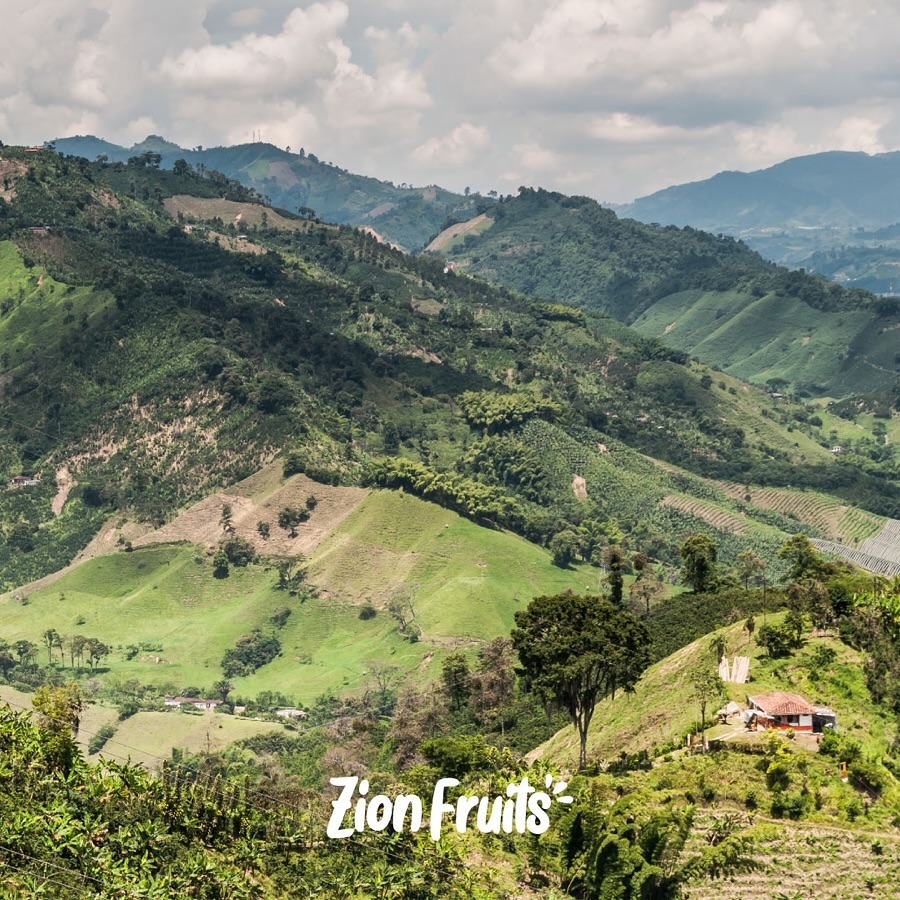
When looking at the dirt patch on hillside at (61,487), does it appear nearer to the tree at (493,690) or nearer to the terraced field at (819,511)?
the tree at (493,690)

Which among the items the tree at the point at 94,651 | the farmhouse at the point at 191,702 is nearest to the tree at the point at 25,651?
the tree at the point at 94,651

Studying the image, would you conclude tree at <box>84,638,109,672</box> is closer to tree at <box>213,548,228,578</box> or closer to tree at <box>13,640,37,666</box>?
tree at <box>13,640,37,666</box>

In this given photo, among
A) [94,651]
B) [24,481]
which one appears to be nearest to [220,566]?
[94,651]

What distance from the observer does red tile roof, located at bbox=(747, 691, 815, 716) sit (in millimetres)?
51500

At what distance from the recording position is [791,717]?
51438 millimetres

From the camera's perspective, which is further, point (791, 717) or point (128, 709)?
point (128, 709)

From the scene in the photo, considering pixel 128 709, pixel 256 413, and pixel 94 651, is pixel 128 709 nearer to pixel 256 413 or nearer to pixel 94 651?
pixel 94 651

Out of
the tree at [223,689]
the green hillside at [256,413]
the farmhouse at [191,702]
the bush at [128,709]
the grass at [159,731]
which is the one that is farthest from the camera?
the green hillside at [256,413]

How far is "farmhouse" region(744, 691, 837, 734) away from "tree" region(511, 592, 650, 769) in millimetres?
5453

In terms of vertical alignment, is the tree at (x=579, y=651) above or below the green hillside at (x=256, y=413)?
below

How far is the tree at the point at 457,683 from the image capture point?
257 feet

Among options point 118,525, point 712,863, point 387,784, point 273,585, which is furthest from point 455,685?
point 118,525

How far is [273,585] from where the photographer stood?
119 m

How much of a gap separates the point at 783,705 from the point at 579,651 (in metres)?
8.95
